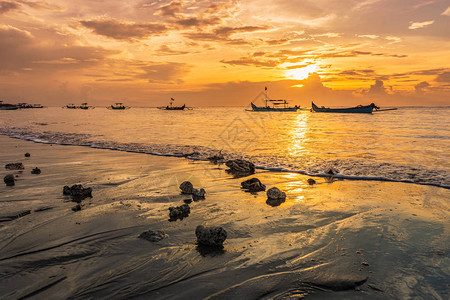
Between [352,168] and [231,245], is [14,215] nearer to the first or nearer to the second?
[231,245]

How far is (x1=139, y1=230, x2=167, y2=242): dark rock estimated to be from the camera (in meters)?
4.98

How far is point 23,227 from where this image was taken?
557cm

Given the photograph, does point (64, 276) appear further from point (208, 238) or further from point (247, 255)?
point (247, 255)

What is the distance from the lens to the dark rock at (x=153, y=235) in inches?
196

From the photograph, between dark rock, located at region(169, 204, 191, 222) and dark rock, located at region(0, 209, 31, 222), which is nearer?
dark rock, located at region(0, 209, 31, 222)

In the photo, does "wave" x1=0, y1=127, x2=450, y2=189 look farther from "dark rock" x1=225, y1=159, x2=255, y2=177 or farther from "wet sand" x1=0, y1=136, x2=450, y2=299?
"wet sand" x1=0, y1=136, x2=450, y2=299

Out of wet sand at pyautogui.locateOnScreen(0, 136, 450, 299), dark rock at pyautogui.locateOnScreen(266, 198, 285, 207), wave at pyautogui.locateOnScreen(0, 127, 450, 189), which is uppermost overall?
wet sand at pyautogui.locateOnScreen(0, 136, 450, 299)

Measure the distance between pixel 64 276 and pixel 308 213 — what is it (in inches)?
205

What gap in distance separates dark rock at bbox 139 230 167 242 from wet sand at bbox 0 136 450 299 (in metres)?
0.10

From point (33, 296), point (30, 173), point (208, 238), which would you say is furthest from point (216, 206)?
point (30, 173)

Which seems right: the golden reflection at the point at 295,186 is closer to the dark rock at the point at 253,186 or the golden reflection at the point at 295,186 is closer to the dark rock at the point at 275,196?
the dark rock at the point at 275,196

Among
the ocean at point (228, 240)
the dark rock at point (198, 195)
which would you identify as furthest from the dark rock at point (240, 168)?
the dark rock at point (198, 195)

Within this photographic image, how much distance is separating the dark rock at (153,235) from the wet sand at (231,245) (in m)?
0.10

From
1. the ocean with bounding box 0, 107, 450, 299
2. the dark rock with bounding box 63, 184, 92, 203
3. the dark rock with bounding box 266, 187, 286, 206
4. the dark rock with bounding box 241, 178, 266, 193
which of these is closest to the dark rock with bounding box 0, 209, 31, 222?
the ocean with bounding box 0, 107, 450, 299
